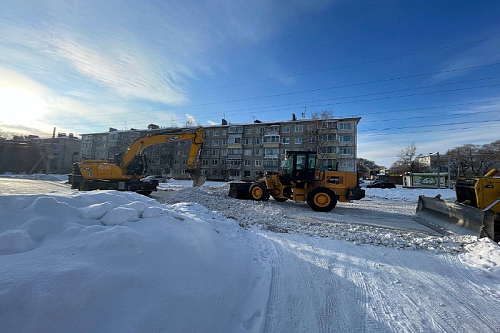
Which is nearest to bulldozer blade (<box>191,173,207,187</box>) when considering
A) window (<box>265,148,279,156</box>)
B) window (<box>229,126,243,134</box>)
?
window (<box>265,148,279,156</box>)

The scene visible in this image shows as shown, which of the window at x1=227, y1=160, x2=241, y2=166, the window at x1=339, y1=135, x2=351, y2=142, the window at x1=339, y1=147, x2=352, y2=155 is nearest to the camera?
the window at x1=339, y1=135, x2=351, y2=142

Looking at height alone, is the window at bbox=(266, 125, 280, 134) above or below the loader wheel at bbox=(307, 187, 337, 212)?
above

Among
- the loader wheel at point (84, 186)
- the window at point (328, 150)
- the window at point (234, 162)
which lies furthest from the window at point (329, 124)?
the loader wheel at point (84, 186)

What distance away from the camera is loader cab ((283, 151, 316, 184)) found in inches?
440

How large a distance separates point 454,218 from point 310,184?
5591 mm

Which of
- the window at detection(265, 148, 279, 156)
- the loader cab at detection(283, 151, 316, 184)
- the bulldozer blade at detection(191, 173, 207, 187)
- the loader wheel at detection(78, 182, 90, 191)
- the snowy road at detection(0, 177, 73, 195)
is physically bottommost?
the snowy road at detection(0, 177, 73, 195)

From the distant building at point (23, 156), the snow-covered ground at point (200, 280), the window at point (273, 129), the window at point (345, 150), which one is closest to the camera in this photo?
the snow-covered ground at point (200, 280)

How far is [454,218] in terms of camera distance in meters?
6.53

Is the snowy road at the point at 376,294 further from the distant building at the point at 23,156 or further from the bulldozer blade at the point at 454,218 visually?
the distant building at the point at 23,156

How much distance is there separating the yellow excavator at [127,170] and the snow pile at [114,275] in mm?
11449

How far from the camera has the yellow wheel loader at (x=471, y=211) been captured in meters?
5.39

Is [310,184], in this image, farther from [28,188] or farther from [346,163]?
[346,163]

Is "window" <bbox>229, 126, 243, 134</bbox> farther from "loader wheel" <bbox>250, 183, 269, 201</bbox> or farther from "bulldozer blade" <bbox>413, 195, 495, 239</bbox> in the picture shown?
"bulldozer blade" <bbox>413, 195, 495, 239</bbox>

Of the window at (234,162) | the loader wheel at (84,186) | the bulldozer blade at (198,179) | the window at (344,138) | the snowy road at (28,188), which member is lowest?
the snowy road at (28,188)
